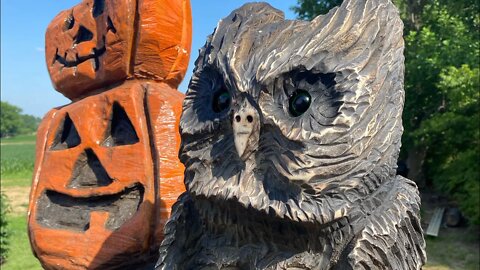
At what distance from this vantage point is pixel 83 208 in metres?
2.08

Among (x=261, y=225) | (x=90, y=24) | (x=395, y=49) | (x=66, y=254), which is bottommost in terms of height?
(x=66, y=254)

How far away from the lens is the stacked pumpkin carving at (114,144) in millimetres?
1985

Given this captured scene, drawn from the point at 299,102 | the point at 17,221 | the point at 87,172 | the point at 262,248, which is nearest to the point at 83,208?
the point at 87,172

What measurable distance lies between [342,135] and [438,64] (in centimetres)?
621

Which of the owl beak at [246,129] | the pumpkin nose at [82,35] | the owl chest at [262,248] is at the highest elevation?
the pumpkin nose at [82,35]

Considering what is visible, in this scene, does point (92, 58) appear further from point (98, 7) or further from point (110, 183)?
point (110, 183)

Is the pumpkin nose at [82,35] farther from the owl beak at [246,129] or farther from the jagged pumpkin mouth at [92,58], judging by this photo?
the owl beak at [246,129]

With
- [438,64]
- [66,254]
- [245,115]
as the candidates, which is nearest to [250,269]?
[245,115]

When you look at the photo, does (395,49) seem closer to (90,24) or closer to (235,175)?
(235,175)

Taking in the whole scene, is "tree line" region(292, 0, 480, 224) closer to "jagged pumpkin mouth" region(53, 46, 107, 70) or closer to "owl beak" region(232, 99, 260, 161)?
"jagged pumpkin mouth" region(53, 46, 107, 70)

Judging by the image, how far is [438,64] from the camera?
6.74 m

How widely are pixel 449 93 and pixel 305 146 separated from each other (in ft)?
20.8

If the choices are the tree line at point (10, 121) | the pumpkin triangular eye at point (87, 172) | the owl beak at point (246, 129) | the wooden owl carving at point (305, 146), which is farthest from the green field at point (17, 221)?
the tree line at point (10, 121)

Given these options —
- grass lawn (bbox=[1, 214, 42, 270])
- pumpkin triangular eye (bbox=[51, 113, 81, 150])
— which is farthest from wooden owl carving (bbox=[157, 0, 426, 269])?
grass lawn (bbox=[1, 214, 42, 270])
